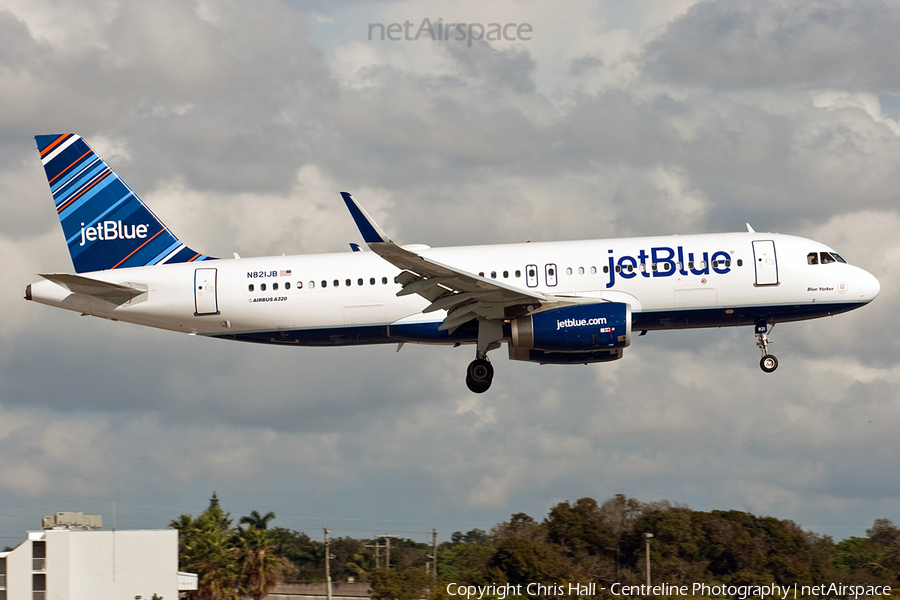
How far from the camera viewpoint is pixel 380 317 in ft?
115

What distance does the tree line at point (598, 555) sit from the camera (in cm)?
6334

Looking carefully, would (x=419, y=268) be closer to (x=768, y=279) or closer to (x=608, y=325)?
(x=608, y=325)

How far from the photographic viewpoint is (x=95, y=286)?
116 feet

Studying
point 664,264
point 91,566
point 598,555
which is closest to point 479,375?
point 664,264

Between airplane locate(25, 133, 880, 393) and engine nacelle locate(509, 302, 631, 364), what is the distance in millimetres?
32

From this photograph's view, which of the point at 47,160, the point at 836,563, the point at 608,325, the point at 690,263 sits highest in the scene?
the point at 47,160

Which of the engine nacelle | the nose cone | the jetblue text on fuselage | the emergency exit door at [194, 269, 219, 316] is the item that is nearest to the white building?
the emergency exit door at [194, 269, 219, 316]

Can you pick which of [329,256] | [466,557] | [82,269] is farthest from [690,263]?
[466,557]

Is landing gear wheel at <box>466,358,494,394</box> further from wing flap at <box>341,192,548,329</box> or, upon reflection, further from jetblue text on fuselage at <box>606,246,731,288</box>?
jetblue text on fuselage at <box>606,246,731,288</box>

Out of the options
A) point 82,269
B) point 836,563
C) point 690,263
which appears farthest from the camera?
point 836,563

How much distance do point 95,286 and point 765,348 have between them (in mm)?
23158

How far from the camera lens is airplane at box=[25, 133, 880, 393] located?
33.3 meters

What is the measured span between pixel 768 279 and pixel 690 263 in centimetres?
267

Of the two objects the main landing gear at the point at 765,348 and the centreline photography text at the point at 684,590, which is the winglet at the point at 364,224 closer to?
the main landing gear at the point at 765,348
